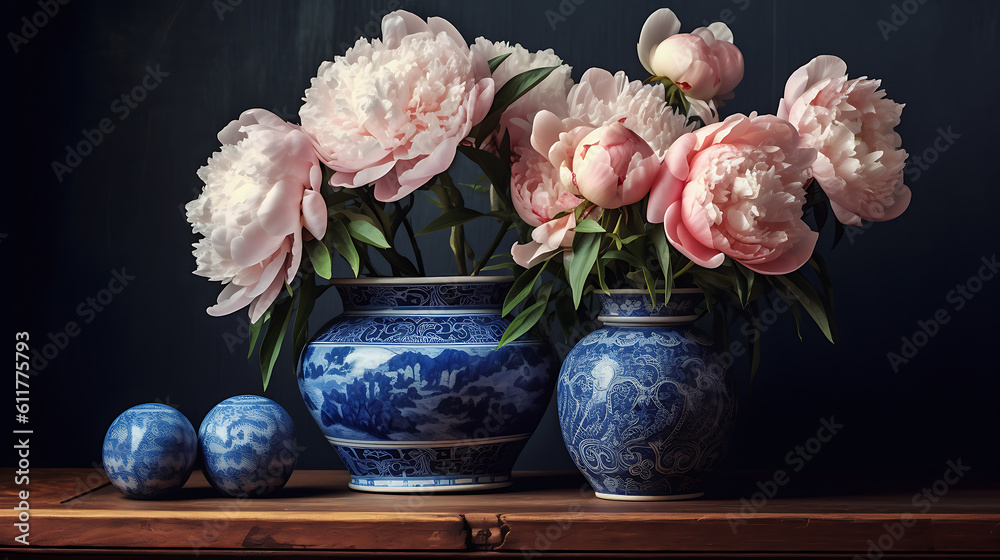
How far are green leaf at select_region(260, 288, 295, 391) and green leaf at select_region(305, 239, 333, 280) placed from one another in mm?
60

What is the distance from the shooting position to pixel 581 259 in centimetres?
68

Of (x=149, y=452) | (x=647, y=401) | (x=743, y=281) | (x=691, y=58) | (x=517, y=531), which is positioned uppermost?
(x=691, y=58)

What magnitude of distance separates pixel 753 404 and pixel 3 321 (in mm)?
839

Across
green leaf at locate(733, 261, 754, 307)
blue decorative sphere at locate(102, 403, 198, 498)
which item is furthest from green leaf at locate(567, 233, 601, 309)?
blue decorative sphere at locate(102, 403, 198, 498)

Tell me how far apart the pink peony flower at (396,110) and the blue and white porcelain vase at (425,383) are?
101 millimetres

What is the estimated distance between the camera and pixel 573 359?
0.72m

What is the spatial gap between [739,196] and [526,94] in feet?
0.74

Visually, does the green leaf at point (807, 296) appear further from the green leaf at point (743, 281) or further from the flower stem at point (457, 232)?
the flower stem at point (457, 232)

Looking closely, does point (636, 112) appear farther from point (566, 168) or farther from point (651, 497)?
point (651, 497)

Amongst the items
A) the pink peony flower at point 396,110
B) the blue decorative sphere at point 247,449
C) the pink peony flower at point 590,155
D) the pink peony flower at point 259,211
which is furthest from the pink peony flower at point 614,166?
the blue decorative sphere at point 247,449

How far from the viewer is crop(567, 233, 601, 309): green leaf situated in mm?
673

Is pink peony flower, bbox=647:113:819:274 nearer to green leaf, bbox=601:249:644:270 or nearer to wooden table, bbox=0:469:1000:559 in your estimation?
green leaf, bbox=601:249:644:270

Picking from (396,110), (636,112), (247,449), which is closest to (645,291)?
(636,112)

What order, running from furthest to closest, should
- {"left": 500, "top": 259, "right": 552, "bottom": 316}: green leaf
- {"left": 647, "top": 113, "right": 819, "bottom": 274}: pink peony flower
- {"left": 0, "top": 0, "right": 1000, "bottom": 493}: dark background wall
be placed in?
{"left": 0, "top": 0, "right": 1000, "bottom": 493}: dark background wall
{"left": 500, "top": 259, "right": 552, "bottom": 316}: green leaf
{"left": 647, "top": 113, "right": 819, "bottom": 274}: pink peony flower
